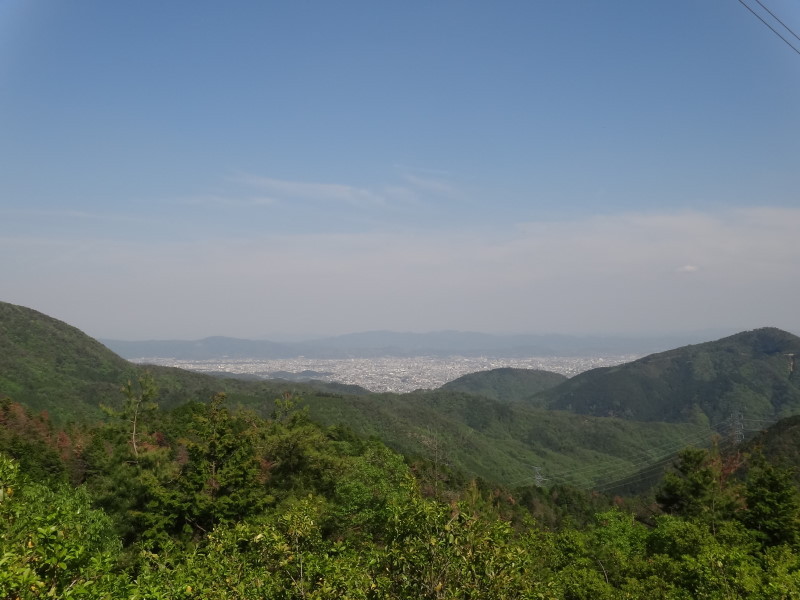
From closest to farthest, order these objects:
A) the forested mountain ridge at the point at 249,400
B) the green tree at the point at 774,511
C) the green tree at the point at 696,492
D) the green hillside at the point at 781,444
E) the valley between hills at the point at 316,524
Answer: the valley between hills at the point at 316,524 < the green tree at the point at 774,511 < the green tree at the point at 696,492 < the green hillside at the point at 781,444 < the forested mountain ridge at the point at 249,400

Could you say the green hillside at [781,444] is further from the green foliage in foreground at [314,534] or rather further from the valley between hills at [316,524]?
the green foliage in foreground at [314,534]

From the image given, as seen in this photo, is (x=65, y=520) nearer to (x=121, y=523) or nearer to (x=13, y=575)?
(x=13, y=575)

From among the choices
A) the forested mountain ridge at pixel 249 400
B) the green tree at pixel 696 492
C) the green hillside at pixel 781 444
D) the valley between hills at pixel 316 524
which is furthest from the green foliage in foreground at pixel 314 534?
the forested mountain ridge at pixel 249 400

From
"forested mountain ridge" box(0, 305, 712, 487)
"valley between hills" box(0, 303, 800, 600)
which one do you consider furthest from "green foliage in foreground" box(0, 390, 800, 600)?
"forested mountain ridge" box(0, 305, 712, 487)

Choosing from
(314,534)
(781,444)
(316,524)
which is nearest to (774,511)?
(316,524)

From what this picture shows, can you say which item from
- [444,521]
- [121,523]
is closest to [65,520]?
[444,521]

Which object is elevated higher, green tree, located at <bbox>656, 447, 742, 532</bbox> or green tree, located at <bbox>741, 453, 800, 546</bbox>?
green tree, located at <bbox>741, 453, 800, 546</bbox>

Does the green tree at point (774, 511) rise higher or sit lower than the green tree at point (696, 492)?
higher

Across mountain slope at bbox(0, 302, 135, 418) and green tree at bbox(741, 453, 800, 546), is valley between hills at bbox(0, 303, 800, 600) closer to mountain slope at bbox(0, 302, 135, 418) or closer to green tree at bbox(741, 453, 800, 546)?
green tree at bbox(741, 453, 800, 546)

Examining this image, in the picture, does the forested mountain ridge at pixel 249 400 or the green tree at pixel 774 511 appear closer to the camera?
the green tree at pixel 774 511
